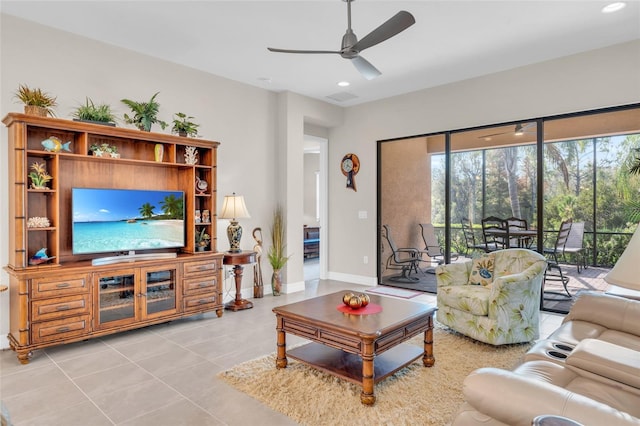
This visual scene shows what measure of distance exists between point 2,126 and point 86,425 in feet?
9.12

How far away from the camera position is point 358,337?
2445 mm

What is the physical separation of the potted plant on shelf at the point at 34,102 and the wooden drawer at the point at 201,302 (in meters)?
2.23

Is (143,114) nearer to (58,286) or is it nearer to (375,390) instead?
(58,286)

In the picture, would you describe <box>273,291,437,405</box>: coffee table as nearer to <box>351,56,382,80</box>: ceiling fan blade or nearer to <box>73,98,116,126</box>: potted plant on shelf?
<box>351,56,382,80</box>: ceiling fan blade

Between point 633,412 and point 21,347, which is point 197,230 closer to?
point 21,347

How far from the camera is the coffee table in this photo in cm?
246

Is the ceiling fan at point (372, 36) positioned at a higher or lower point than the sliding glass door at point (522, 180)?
higher

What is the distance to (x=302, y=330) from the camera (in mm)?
2799

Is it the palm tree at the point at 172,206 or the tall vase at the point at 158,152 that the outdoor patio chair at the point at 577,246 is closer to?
the palm tree at the point at 172,206

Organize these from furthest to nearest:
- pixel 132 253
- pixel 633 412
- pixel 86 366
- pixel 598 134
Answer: pixel 598 134 → pixel 132 253 → pixel 86 366 → pixel 633 412

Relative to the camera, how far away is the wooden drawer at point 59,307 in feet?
10.5

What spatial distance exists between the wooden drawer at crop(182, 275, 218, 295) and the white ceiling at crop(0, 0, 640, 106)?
8.48 feet

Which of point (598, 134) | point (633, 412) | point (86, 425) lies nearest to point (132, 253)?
point (86, 425)

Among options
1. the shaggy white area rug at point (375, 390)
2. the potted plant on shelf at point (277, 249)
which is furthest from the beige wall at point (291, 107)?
the shaggy white area rug at point (375, 390)
